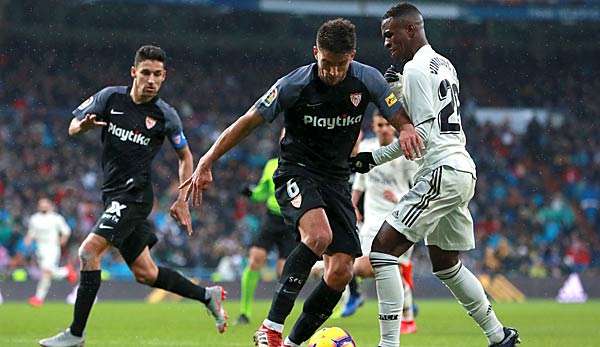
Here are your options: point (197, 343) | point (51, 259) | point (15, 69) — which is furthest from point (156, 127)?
point (15, 69)

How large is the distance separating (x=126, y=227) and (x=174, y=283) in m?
1.00

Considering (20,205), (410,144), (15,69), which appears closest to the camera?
(410,144)

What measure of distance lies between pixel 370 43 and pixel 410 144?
Result: 25.9 m

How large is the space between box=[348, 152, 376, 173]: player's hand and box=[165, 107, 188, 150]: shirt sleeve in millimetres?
2270

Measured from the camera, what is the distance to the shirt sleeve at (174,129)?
30.3 ft

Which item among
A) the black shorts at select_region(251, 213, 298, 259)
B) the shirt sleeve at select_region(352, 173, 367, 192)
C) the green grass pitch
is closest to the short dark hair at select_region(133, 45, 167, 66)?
the green grass pitch

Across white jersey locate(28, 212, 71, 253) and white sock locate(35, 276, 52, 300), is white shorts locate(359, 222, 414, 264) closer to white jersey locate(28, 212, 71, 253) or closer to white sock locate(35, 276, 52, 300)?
white sock locate(35, 276, 52, 300)

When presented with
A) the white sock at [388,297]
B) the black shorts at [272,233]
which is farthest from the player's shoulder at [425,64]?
the black shorts at [272,233]

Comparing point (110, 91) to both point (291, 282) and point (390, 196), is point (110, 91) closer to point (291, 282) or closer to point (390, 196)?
point (291, 282)

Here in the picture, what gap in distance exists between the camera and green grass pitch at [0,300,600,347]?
963cm

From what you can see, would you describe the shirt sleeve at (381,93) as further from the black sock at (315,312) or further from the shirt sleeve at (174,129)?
the shirt sleeve at (174,129)

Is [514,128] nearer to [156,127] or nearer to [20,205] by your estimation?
[20,205]

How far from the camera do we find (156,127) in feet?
30.4

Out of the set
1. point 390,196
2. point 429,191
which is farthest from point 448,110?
point 390,196
